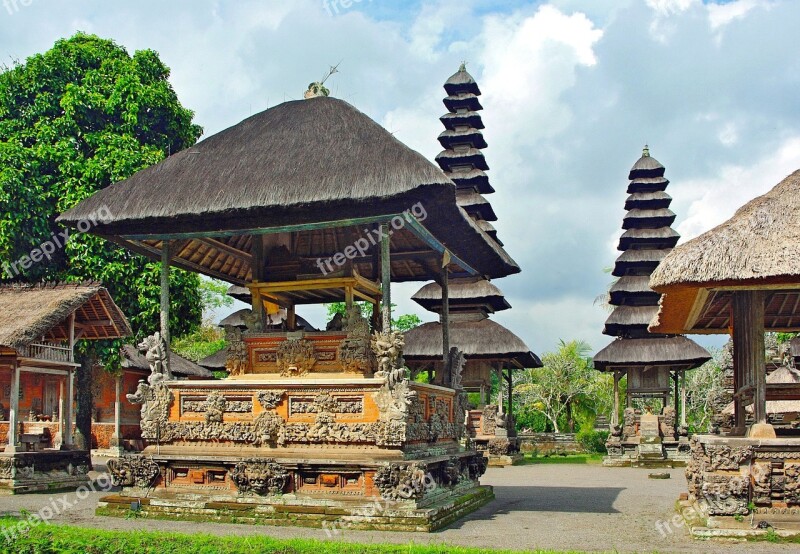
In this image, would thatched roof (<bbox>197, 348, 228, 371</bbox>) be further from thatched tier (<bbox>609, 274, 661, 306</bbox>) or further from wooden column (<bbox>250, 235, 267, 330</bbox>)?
wooden column (<bbox>250, 235, 267, 330</bbox>)

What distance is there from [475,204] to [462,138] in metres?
3.37

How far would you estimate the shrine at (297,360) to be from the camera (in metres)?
11.3

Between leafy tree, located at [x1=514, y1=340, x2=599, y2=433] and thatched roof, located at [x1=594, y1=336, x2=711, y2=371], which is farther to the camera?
leafy tree, located at [x1=514, y1=340, x2=599, y2=433]

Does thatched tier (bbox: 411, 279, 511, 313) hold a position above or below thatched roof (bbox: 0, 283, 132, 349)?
above

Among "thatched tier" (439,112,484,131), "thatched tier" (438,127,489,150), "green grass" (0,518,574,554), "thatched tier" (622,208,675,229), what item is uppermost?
"thatched tier" (439,112,484,131)

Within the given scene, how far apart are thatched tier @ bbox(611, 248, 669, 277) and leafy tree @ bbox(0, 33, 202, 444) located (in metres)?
17.6

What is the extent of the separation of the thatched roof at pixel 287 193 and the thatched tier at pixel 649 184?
20290 millimetres

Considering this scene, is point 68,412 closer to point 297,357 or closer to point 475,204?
point 297,357

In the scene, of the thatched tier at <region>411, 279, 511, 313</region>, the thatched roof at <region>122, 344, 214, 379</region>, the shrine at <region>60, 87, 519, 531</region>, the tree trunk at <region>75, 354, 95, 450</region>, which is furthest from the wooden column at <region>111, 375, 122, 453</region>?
the shrine at <region>60, 87, 519, 531</region>

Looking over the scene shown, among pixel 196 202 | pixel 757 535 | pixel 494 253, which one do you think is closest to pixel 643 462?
pixel 494 253

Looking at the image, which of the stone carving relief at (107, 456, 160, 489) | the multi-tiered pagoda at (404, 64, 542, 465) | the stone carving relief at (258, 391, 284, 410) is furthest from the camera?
the multi-tiered pagoda at (404, 64, 542, 465)

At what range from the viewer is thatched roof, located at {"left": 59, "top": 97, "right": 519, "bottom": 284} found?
453 inches

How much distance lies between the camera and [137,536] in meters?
8.66

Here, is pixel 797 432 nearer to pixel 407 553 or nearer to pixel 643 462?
pixel 407 553
